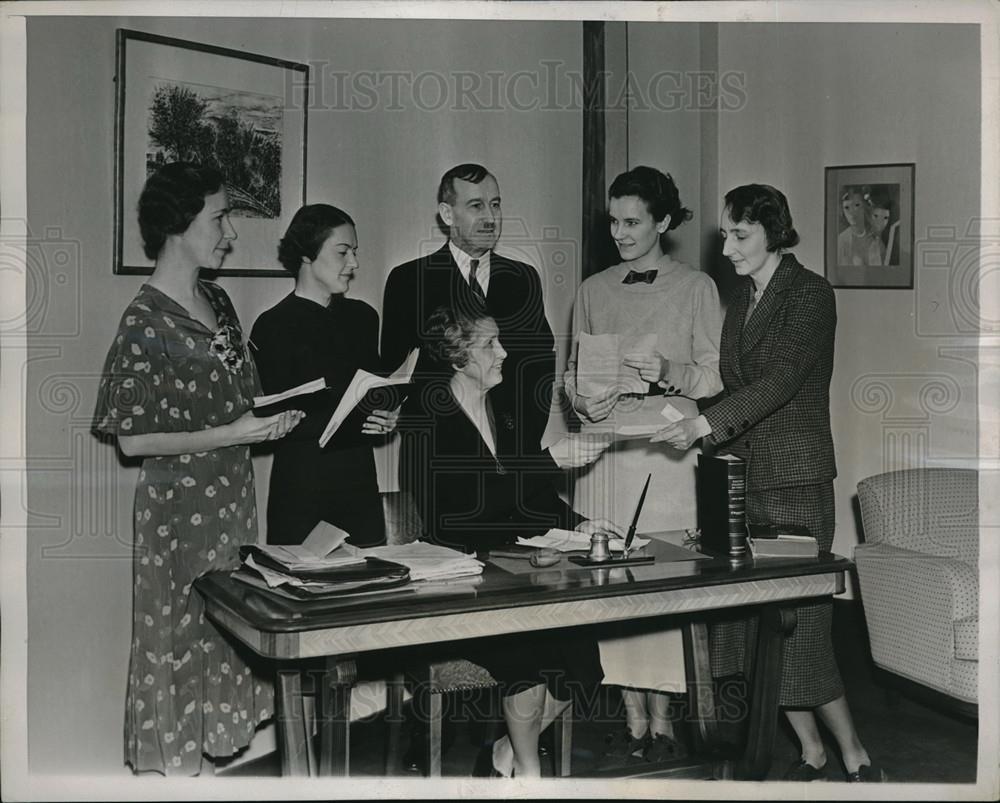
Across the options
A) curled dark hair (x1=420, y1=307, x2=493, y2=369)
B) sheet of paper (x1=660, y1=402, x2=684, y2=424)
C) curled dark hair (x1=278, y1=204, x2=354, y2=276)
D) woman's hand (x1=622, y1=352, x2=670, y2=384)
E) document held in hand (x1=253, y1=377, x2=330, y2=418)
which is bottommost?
sheet of paper (x1=660, y1=402, x2=684, y2=424)

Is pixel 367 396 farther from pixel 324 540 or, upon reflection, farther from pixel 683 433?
pixel 683 433

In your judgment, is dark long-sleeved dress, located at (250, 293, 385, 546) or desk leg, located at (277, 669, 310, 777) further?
dark long-sleeved dress, located at (250, 293, 385, 546)

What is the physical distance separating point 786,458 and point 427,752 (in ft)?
5.00

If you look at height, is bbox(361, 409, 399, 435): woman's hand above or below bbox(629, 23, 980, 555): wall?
below

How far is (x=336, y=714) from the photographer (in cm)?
332

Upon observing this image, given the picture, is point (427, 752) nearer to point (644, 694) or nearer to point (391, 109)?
point (644, 694)

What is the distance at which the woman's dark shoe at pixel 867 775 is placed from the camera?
12.2 ft

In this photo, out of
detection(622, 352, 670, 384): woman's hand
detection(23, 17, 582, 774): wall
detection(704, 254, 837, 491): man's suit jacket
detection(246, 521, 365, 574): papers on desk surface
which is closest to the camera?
detection(246, 521, 365, 574): papers on desk surface

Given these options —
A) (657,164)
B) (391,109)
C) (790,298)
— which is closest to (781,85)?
(657,164)

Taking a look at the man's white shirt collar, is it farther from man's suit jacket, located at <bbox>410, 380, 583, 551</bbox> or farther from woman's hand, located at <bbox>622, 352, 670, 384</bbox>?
woman's hand, located at <bbox>622, 352, 670, 384</bbox>

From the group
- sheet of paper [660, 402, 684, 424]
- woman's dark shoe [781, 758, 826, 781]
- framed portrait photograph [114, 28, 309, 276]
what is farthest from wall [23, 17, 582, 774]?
woman's dark shoe [781, 758, 826, 781]

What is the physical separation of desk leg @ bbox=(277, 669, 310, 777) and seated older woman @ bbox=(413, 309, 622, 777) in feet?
2.50

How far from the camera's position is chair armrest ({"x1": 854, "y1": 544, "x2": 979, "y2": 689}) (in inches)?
148

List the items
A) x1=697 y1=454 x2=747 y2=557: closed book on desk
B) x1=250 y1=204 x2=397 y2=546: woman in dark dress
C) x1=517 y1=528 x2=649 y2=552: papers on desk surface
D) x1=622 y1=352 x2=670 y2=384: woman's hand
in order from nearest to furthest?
x1=697 y1=454 x2=747 y2=557: closed book on desk → x1=517 y1=528 x2=649 y2=552: papers on desk surface → x1=250 y1=204 x2=397 y2=546: woman in dark dress → x1=622 y1=352 x2=670 y2=384: woman's hand
